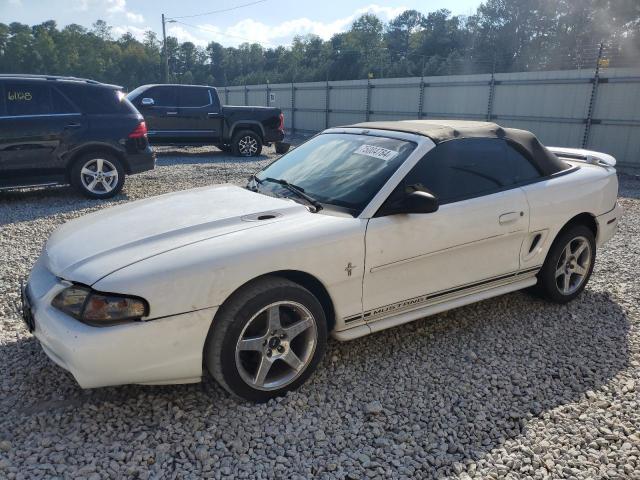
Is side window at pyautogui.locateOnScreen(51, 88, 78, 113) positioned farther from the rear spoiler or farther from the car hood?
the rear spoiler

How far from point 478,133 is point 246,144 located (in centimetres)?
1073

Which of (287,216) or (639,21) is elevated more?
(639,21)

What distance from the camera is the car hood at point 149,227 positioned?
267cm

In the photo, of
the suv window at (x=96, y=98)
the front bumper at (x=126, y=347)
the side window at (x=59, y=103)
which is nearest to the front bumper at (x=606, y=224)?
the front bumper at (x=126, y=347)

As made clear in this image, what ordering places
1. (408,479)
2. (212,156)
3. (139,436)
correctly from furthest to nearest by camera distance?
(212,156), (139,436), (408,479)

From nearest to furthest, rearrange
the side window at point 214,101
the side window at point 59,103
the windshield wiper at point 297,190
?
the windshield wiper at point 297,190 → the side window at point 59,103 → the side window at point 214,101

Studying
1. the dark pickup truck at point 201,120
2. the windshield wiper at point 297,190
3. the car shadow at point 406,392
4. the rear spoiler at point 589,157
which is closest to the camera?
the car shadow at point 406,392

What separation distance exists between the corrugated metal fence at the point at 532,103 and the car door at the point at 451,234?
33.5 feet

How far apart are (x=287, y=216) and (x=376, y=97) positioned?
17.4 metres

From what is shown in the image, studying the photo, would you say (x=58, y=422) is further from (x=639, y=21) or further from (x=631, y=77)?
(x=639, y=21)

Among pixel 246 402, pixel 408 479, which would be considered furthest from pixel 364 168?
pixel 408 479

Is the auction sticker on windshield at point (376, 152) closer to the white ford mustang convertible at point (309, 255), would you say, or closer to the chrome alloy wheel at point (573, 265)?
the white ford mustang convertible at point (309, 255)

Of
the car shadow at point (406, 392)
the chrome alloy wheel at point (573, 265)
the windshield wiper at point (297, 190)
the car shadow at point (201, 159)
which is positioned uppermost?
the windshield wiper at point (297, 190)

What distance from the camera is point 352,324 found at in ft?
10.2
